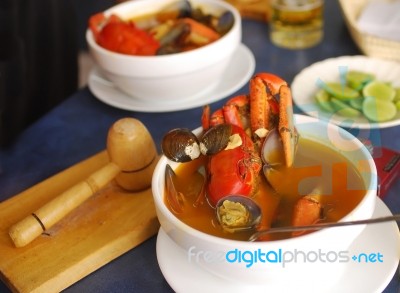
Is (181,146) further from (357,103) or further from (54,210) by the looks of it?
(357,103)

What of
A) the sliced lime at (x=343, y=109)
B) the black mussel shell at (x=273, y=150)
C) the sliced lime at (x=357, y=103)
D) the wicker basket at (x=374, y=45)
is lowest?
the sliced lime at (x=343, y=109)

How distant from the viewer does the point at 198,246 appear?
1.78 feet

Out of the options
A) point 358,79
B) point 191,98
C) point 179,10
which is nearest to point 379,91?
point 358,79

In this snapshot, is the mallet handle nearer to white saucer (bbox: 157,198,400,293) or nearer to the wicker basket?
white saucer (bbox: 157,198,400,293)

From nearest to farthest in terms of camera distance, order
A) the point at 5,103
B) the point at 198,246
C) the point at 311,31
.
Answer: the point at 198,246 → the point at 311,31 → the point at 5,103

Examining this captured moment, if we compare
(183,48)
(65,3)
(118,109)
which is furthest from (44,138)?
(65,3)

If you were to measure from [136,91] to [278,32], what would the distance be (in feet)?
1.22

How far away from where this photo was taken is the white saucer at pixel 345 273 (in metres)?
0.56

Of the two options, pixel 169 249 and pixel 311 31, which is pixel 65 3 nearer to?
pixel 311 31

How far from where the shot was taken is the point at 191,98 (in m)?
1.00

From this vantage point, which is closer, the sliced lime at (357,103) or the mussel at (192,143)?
the mussel at (192,143)

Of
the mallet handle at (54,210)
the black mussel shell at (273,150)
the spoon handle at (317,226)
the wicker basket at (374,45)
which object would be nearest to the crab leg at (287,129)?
the black mussel shell at (273,150)

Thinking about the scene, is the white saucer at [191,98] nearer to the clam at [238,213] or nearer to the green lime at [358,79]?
the green lime at [358,79]

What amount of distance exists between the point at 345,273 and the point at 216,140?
204 millimetres
